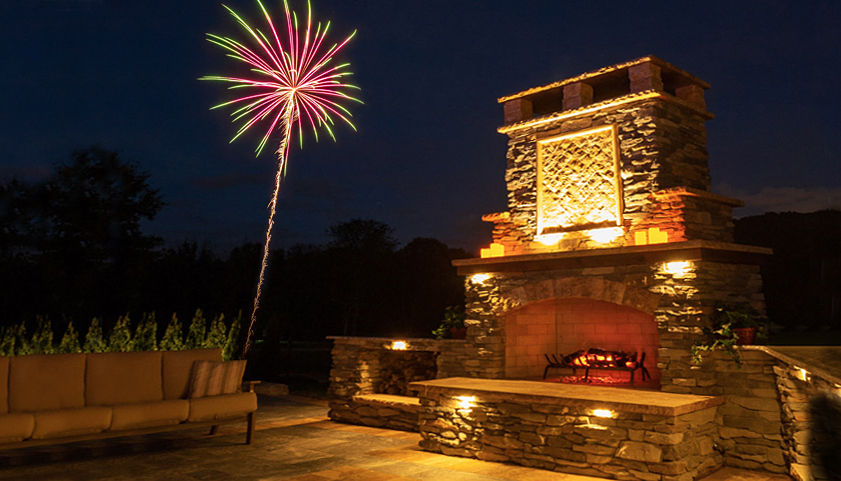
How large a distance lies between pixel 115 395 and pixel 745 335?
601cm

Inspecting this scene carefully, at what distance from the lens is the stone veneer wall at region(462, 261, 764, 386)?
572 centimetres

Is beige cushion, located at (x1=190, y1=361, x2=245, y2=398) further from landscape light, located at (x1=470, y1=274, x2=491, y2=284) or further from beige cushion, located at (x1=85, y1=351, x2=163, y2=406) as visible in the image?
landscape light, located at (x1=470, y1=274, x2=491, y2=284)

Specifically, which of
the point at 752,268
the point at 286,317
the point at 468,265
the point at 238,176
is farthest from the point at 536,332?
the point at 238,176

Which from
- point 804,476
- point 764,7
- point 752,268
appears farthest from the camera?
point 764,7

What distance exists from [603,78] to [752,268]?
2678 millimetres

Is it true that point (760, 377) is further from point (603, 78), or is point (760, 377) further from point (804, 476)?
point (603, 78)

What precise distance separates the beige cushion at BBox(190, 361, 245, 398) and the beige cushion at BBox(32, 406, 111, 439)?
1027mm

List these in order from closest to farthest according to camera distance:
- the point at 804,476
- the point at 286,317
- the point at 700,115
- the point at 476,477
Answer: the point at 804,476 → the point at 476,477 → the point at 700,115 → the point at 286,317

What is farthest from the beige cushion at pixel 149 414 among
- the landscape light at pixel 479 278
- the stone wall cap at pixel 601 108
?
the stone wall cap at pixel 601 108

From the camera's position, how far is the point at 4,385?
206 inches

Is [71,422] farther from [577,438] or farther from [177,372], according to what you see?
[577,438]

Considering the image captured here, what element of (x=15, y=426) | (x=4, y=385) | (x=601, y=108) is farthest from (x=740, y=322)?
(x=4, y=385)

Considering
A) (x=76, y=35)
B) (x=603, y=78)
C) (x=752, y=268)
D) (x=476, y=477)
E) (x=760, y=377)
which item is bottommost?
(x=476, y=477)

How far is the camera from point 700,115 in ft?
22.9
